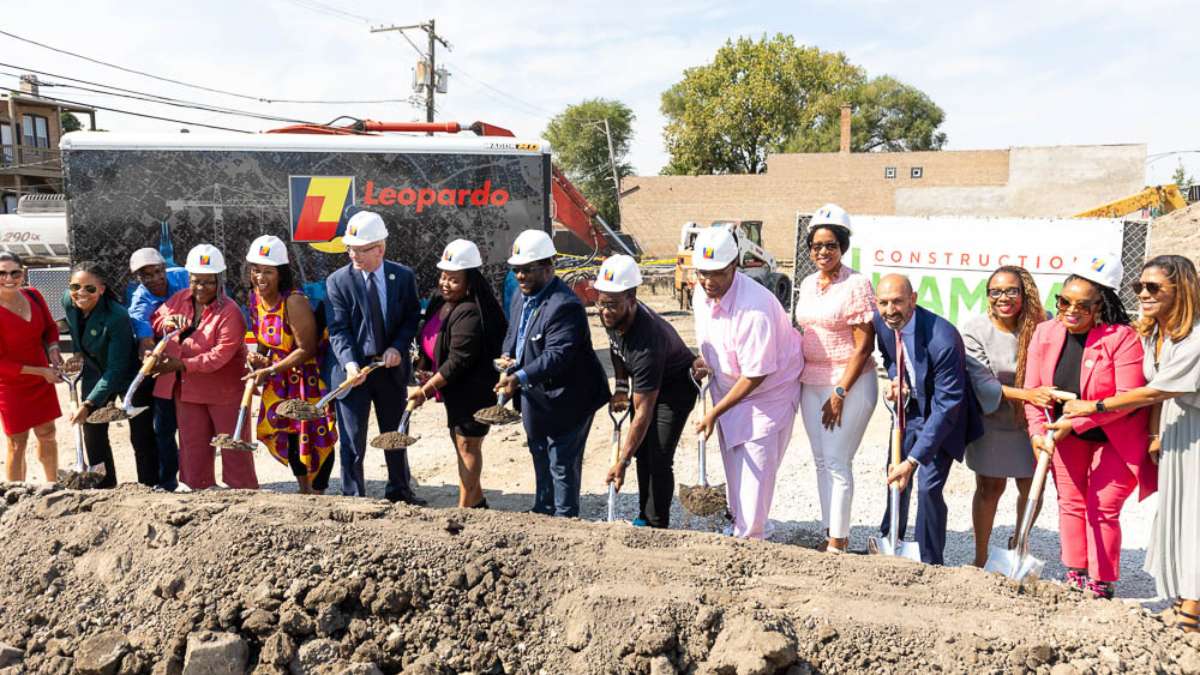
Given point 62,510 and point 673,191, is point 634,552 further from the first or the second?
point 673,191

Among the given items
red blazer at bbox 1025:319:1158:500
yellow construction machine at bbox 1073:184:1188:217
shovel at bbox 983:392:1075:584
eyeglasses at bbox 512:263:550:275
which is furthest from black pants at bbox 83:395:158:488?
yellow construction machine at bbox 1073:184:1188:217

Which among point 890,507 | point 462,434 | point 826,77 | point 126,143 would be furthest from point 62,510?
point 826,77

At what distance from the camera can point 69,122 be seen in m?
38.0

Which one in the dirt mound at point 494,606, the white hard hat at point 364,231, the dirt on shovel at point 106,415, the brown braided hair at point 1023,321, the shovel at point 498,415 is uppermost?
the white hard hat at point 364,231

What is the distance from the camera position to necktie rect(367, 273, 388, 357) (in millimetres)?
4883

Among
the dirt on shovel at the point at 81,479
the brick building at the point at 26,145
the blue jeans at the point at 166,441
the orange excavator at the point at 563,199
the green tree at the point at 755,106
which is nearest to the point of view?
the dirt on shovel at the point at 81,479

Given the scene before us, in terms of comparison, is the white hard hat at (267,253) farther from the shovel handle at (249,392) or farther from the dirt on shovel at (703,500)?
the dirt on shovel at (703,500)

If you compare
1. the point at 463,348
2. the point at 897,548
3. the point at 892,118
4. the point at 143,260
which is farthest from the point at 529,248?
the point at 892,118

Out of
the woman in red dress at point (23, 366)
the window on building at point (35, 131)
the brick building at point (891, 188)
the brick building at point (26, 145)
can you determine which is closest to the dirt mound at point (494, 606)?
the woman in red dress at point (23, 366)

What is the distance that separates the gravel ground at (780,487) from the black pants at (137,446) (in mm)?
966

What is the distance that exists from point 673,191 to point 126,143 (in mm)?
28554

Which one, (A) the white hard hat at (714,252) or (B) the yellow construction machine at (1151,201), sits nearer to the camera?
(A) the white hard hat at (714,252)

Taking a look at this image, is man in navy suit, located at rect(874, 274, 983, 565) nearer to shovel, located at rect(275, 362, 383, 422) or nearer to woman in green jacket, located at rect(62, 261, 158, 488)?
shovel, located at rect(275, 362, 383, 422)

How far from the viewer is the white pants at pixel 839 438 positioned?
411cm
